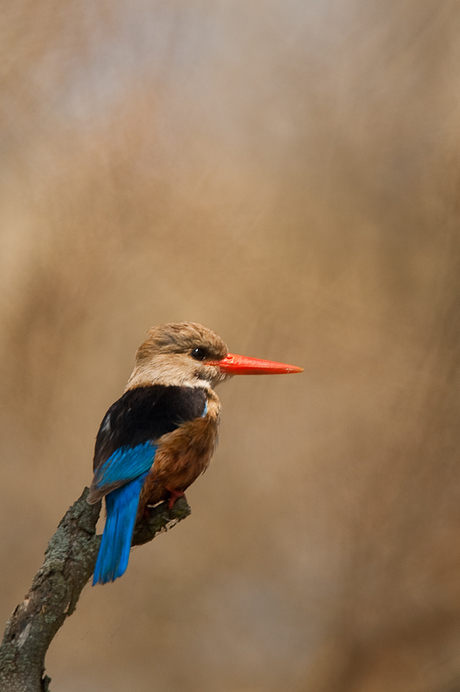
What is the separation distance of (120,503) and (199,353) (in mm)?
364

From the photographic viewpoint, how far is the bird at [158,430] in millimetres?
1062

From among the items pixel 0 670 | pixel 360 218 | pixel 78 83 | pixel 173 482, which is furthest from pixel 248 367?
pixel 78 83

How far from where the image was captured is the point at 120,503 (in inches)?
42.7

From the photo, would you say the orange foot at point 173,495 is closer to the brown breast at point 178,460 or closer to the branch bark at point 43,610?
the brown breast at point 178,460

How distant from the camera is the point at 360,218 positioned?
7.45 ft

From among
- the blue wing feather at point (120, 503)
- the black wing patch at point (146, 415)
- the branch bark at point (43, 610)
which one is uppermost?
the black wing patch at point (146, 415)

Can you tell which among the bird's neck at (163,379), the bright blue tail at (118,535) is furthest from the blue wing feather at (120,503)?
the bird's neck at (163,379)

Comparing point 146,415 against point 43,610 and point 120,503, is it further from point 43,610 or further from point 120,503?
point 43,610

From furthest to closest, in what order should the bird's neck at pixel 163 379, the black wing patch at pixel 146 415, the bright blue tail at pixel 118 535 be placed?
the bird's neck at pixel 163 379 < the black wing patch at pixel 146 415 < the bright blue tail at pixel 118 535

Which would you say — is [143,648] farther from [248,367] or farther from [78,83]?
[78,83]


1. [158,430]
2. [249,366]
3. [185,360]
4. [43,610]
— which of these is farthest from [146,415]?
[43,610]

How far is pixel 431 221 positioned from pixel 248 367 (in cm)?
127

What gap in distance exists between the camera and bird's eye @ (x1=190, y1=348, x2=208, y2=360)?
1.29 m

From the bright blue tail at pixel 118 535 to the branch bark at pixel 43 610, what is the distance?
0.18ft
